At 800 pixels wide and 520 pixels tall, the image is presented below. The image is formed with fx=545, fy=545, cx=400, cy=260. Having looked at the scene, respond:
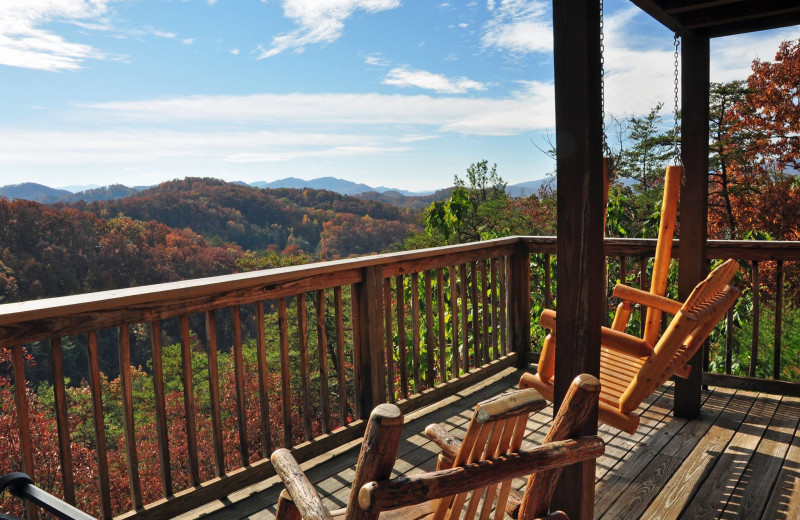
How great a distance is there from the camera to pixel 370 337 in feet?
9.89

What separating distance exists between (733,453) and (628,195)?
43.2 feet

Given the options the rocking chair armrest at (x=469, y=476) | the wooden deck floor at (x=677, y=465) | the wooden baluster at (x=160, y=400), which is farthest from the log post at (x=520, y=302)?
the rocking chair armrest at (x=469, y=476)

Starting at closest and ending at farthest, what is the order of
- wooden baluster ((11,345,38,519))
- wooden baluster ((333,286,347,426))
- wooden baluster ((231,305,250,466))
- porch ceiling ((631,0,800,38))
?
wooden baluster ((11,345,38,519)) → wooden baluster ((231,305,250,466)) → porch ceiling ((631,0,800,38)) → wooden baluster ((333,286,347,426))

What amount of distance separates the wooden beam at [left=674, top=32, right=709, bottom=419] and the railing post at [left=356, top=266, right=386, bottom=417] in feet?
5.85

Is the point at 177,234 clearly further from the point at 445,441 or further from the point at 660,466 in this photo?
the point at 445,441

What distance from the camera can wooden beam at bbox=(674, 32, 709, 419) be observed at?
3.04m

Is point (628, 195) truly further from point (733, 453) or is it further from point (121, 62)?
point (121, 62)

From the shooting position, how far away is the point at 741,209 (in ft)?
39.0

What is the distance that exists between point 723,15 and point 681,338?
6.14 feet

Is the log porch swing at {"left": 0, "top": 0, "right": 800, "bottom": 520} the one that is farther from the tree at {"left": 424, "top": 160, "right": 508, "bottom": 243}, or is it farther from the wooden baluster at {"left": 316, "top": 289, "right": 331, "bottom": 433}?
the tree at {"left": 424, "top": 160, "right": 508, "bottom": 243}

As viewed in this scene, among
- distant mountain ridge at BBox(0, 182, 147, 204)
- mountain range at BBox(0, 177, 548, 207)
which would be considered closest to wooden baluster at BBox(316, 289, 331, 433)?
mountain range at BBox(0, 177, 548, 207)

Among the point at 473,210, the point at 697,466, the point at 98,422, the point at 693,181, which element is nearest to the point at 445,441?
the point at 98,422

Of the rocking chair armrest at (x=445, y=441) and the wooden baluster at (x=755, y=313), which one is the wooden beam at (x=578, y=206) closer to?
the rocking chair armrest at (x=445, y=441)

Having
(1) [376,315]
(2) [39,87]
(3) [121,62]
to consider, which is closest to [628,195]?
(1) [376,315]
